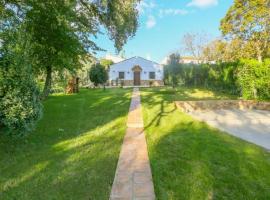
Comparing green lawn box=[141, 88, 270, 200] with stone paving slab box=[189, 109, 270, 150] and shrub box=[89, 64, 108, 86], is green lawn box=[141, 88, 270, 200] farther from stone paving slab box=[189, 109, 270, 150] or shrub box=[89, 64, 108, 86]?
shrub box=[89, 64, 108, 86]

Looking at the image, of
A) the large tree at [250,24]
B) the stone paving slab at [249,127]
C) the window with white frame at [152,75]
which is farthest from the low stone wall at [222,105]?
the window with white frame at [152,75]

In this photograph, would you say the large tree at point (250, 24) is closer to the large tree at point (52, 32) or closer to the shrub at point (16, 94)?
the large tree at point (52, 32)

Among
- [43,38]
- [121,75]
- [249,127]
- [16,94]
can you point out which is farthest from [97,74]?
[16,94]

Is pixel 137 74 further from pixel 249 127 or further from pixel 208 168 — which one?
pixel 208 168

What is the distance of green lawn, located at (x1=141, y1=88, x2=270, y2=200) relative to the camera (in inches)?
147

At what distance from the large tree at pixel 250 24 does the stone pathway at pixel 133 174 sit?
1595 centimetres

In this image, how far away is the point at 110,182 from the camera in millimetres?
4031

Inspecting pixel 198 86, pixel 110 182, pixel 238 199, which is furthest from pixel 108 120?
pixel 198 86

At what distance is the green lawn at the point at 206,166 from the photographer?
373cm

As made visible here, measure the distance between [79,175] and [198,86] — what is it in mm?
23982

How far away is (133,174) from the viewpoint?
4312mm

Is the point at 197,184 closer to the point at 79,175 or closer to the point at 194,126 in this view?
the point at 79,175

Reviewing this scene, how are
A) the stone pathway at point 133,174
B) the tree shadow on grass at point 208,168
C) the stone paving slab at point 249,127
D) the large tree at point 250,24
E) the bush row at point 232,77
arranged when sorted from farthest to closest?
1. the large tree at point 250,24
2. the bush row at point 232,77
3. the stone paving slab at point 249,127
4. the tree shadow on grass at point 208,168
5. the stone pathway at point 133,174

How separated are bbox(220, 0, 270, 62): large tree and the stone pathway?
15949 mm
